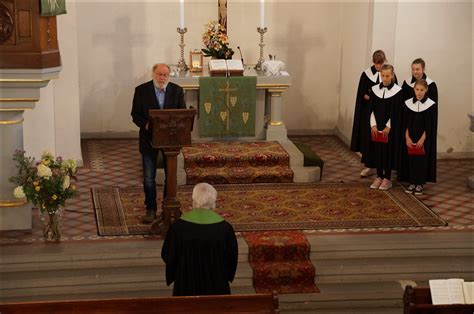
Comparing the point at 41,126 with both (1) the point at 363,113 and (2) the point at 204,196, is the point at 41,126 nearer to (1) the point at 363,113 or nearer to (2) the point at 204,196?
(1) the point at 363,113

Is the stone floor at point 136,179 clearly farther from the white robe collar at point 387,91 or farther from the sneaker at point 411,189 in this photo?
the white robe collar at point 387,91

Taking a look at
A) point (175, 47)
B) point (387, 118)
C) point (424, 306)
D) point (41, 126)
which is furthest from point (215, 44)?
point (424, 306)

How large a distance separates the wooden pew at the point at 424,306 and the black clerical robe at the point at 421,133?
4.70 metres

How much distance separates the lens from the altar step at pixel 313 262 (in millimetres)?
8898

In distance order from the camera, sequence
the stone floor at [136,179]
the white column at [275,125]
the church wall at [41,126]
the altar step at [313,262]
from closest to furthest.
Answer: the altar step at [313,262] < the stone floor at [136,179] < the church wall at [41,126] < the white column at [275,125]

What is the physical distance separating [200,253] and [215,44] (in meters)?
6.49

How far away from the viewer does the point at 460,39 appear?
13117mm

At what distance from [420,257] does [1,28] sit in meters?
4.68

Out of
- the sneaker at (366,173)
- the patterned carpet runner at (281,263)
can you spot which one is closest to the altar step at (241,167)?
the sneaker at (366,173)

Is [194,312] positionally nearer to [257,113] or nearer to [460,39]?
[257,113]

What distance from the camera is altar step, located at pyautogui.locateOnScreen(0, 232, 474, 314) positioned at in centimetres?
890

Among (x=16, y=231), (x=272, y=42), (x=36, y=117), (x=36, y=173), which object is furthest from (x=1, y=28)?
(x=272, y=42)

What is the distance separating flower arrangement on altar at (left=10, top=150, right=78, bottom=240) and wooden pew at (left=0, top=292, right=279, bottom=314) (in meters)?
2.79

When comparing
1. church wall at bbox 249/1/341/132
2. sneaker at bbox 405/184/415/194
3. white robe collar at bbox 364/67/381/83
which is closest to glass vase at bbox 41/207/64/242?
sneaker at bbox 405/184/415/194
